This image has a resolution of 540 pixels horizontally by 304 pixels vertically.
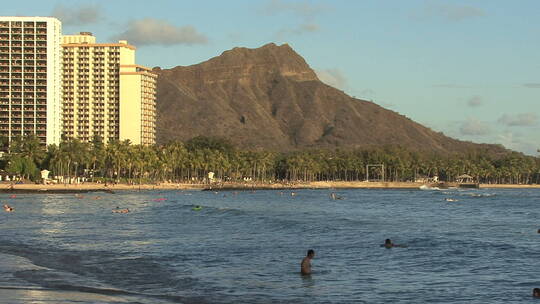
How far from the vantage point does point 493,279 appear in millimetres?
38031

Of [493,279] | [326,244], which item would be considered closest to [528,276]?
[493,279]

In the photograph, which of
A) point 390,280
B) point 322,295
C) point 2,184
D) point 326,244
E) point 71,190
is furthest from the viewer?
point 2,184

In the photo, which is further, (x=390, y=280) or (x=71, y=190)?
(x=71, y=190)

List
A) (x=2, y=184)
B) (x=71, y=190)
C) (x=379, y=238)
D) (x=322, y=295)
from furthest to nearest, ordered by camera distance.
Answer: (x=2, y=184)
(x=71, y=190)
(x=379, y=238)
(x=322, y=295)

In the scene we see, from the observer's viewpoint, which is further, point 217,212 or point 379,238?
point 217,212

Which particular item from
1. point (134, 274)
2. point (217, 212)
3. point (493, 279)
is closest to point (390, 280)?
point (493, 279)

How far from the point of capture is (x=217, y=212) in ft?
326

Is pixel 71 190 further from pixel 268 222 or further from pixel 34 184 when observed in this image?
pixel 268 222

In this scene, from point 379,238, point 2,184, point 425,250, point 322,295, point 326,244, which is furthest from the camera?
point 2,184

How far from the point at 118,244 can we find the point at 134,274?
48.9 ft

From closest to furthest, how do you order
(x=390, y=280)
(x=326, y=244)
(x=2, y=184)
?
(x=390, y=280), (x=326, y=244), (x=2, y=184)

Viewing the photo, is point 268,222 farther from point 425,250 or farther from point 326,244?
point 425,250

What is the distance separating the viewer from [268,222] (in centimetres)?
Result: 7975

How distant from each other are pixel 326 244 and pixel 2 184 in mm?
146649
